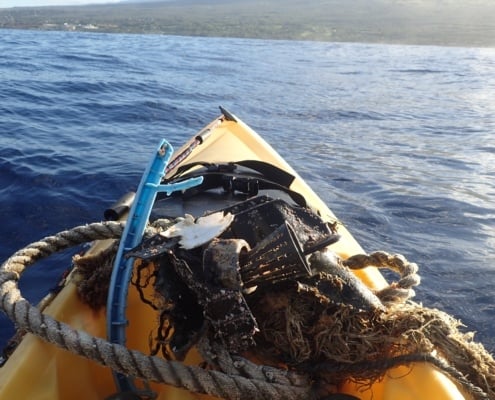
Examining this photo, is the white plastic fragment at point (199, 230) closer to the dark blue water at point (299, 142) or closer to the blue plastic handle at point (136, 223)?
the blue plastic handle at point (136, 223)

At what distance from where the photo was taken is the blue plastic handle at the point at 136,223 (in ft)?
5.62

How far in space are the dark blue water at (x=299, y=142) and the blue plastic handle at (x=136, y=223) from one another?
166cm

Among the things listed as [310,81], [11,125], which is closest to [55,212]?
[11,125]

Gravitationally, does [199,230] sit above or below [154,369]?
above

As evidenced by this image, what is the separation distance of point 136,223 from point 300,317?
0.64 m

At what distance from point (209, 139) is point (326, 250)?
9.91ft

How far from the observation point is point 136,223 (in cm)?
174

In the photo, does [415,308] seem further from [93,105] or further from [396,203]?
[93,105]

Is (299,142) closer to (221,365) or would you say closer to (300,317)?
(300,317)

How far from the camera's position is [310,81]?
1455cm

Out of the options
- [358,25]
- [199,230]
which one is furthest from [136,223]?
[358,25]

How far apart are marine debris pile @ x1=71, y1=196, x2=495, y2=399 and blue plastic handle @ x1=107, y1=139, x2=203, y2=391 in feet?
0.56

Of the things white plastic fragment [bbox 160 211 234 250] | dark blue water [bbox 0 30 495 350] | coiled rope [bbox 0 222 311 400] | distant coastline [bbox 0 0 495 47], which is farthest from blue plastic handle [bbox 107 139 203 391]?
distant coastline [bbox 0 0 495 47]

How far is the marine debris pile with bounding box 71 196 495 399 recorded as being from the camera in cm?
146
